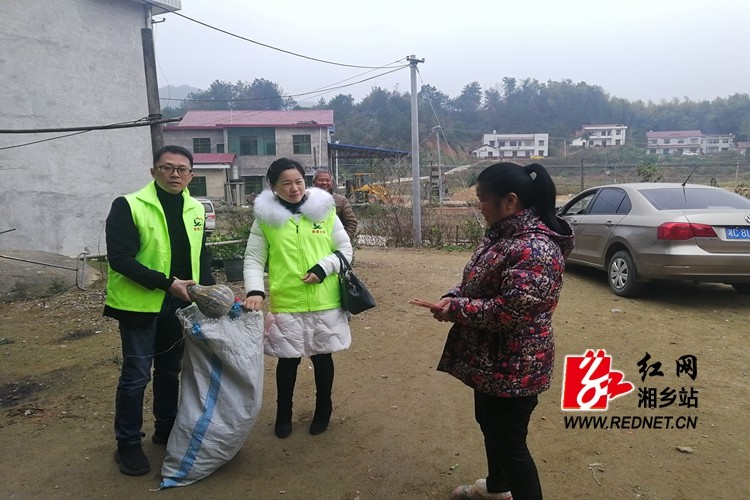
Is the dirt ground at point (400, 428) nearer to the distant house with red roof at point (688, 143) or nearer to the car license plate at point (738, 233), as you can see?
the car license plate at point (738, 233)

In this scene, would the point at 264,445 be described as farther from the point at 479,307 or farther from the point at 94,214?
the point at 94,214

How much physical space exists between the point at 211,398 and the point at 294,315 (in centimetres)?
55

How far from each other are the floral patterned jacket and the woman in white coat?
0.92 metres

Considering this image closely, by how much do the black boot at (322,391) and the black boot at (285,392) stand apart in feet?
0.39

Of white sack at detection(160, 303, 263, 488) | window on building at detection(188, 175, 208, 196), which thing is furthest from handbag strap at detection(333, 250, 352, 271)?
window on building at detection(188, 175, 208, 196)

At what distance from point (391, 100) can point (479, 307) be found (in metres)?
64.1

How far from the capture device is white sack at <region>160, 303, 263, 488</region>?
2270 millimetres

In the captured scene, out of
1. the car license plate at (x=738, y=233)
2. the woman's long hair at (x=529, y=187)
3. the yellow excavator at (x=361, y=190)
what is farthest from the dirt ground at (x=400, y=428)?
the yellow excavator at (x=361, y=190)

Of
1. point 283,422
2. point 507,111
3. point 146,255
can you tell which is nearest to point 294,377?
point 283,422

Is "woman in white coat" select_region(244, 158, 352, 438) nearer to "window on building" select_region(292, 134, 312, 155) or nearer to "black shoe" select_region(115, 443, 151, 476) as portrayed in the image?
"black shoe" select_region(115, 443, 151, 476)

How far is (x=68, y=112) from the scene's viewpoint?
10.9 meters

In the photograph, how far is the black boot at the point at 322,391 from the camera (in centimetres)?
270

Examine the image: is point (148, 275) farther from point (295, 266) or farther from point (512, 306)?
point (512, 306)

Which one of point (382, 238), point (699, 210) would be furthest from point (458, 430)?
point (382, 238)
